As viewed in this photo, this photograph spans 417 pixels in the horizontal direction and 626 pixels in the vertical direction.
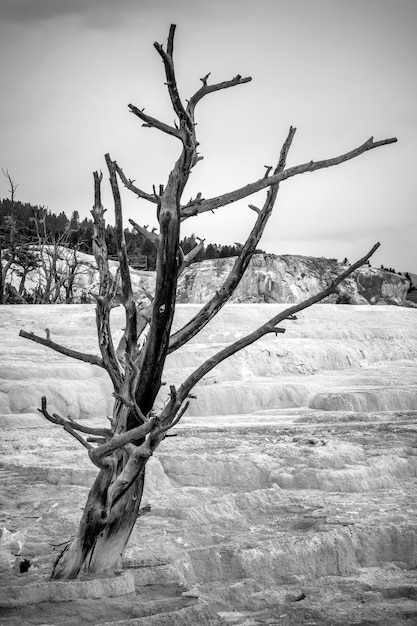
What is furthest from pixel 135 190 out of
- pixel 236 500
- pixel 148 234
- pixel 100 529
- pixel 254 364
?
pixel 254 364

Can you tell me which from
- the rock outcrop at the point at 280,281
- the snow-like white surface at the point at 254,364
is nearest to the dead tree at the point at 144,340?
the snow-like white surface at the point at 254,364

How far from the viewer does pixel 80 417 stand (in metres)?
11.8

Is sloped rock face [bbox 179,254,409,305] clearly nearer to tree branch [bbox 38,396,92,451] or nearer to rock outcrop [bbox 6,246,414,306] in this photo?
rock outcrop [bbox 6,246,414,306]

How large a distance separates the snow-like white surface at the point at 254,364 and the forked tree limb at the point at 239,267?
6922mm

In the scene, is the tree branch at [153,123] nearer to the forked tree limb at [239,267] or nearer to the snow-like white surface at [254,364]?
the forked tree limb at [239,267]

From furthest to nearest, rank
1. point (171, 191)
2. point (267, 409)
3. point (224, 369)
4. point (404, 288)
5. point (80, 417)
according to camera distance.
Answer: point (404, 288) → point (224, 369) → point (267, 409) → point (80, 417) → point (171, 191)

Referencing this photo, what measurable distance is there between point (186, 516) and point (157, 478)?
4.55 ft

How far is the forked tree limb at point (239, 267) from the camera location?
13.4 ft

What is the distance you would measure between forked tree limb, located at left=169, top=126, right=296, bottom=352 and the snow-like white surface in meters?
6.92

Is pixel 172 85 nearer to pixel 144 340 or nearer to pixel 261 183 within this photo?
pixel 261 183

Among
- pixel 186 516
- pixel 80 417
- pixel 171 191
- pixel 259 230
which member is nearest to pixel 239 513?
pixel 186 516

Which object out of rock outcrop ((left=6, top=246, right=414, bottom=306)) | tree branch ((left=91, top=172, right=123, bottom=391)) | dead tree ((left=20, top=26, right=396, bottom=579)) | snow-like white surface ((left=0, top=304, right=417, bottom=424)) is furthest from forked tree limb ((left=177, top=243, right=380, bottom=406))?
rock outcrop ((left=6, top=246, right=414, bottom=306))

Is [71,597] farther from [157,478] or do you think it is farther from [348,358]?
[348,358]

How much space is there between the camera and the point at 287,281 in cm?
3078
